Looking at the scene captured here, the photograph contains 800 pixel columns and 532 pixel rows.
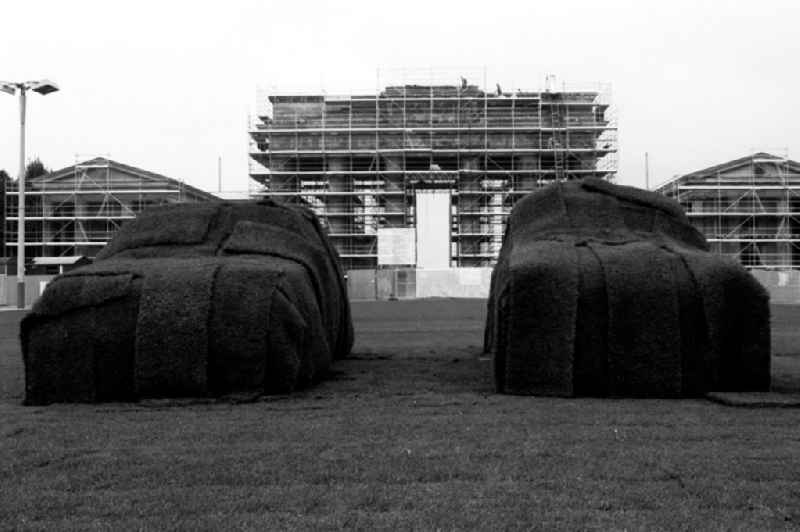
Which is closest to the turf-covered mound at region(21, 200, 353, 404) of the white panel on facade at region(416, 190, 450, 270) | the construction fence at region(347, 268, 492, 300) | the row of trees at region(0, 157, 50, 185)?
the construction fence at region(347, 268, 492, 300)

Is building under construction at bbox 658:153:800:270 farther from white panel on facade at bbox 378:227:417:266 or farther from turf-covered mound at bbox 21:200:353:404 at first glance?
turf-covered mound at bbox 21:200:353:404

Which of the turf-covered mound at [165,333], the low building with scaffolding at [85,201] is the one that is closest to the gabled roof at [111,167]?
the low building with scaffolding at [85,201]

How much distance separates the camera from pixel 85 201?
2477 inches

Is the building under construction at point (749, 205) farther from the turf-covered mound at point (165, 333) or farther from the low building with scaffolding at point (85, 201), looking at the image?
the turf-covered mound at point (165, 333)

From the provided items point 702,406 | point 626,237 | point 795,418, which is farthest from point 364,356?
point 795,418

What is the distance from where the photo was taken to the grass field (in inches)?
155

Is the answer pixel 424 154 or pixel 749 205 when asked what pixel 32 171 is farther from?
pixel 749 205

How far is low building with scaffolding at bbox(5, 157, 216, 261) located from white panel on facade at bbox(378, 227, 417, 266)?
19.2 meters

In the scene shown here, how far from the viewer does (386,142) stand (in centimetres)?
6519

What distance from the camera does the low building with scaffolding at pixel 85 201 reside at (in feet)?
203

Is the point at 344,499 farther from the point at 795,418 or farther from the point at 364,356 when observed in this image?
the point at 364,356

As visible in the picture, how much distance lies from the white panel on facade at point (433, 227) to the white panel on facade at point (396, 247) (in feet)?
5.59

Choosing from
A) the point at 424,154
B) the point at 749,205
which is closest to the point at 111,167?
the point at 424,154

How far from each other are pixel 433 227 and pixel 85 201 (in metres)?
28.7
